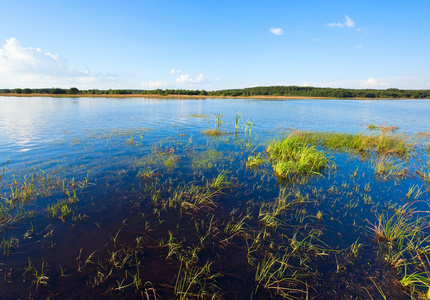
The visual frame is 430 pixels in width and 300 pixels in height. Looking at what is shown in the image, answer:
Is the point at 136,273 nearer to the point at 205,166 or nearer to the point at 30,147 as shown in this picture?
the point at 205,166

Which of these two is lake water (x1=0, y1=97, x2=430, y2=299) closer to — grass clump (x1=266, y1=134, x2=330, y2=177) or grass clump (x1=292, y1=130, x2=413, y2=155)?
grass clump (x1=266, y1=134, x2=330, y2=177)

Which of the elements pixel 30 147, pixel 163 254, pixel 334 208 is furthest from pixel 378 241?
pixel 30 147

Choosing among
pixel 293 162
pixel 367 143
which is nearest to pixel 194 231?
pixel 293 162

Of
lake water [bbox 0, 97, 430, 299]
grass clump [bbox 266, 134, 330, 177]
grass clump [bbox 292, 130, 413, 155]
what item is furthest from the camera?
grass clump [bbox 292, 130, 413, 155]

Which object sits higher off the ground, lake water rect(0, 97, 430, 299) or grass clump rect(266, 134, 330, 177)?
grass clump rect(266, 134, 330, 177)

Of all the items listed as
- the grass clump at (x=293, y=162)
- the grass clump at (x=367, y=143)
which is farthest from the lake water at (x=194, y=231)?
the grass clump at (x=367, y=143)

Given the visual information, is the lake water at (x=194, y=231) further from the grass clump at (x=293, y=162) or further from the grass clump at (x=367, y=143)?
the grass clump at (x=367, y=143)

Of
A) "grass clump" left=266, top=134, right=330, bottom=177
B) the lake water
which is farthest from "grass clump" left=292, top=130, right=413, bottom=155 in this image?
"grass clump" left=266, top=134, right=330, bottom=177

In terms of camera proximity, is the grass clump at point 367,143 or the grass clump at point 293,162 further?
the grass clump at point 367,143

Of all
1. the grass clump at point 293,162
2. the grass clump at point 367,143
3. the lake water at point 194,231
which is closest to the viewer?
the lake water at point 194,231

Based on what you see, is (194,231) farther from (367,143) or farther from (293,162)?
(367,143)

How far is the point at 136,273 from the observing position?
4.39 m

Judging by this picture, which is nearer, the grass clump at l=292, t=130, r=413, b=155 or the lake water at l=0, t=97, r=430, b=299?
the lake water at l=0, t=97, r=430, b=299

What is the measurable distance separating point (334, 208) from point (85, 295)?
8.24m
